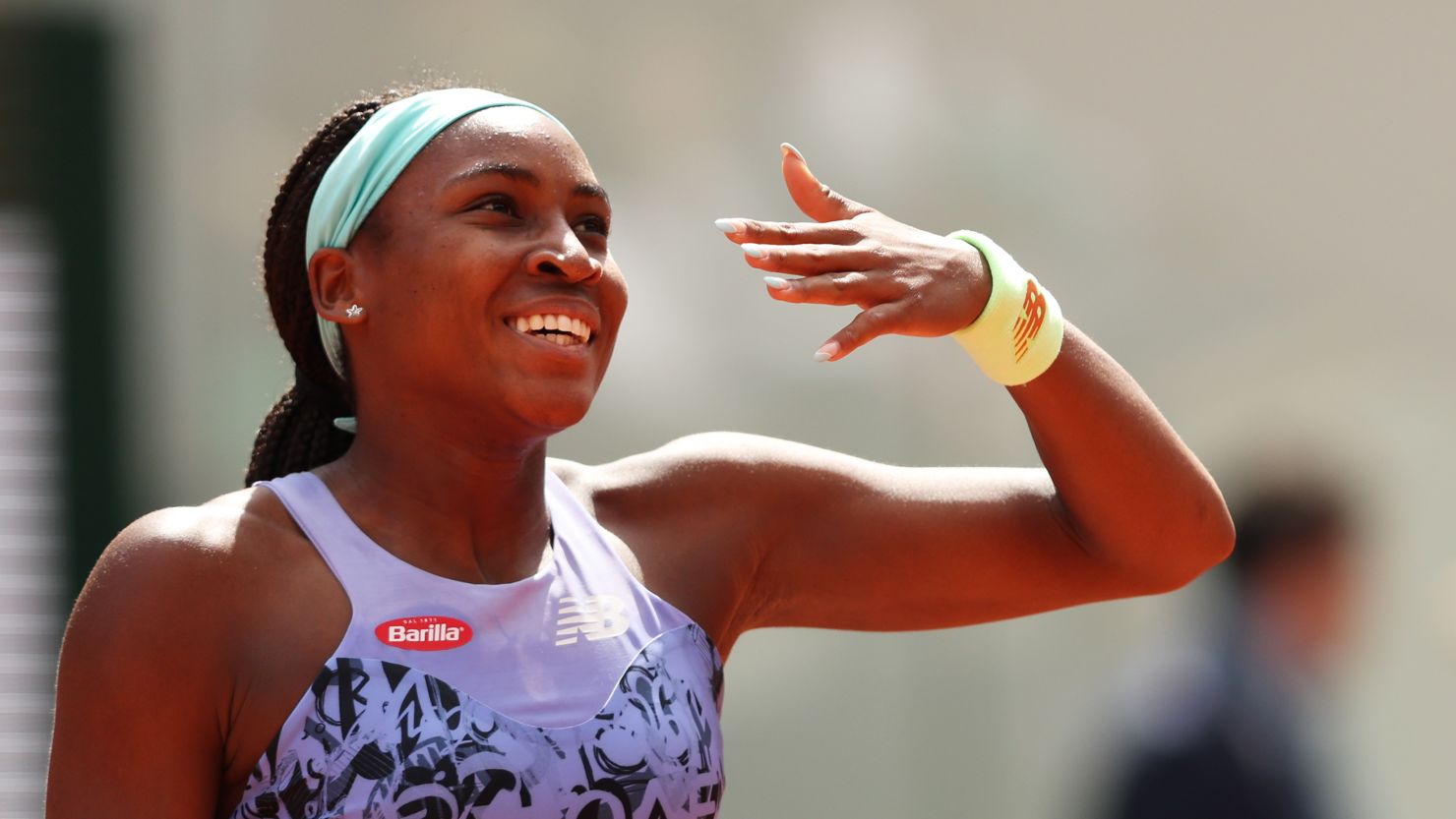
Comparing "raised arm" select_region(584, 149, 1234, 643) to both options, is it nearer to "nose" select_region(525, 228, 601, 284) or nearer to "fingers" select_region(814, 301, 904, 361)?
"fingers" select_region(814, 301, 904, 361)

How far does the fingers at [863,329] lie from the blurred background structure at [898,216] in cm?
238

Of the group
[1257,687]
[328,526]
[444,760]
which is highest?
[328,526]

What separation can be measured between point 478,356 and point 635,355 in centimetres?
242

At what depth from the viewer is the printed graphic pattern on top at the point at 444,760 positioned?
2047 millimetres

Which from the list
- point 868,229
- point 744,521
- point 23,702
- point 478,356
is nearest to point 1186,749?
point 744,521

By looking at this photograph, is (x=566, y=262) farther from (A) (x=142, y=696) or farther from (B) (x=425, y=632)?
(A) (x=142, y=696)

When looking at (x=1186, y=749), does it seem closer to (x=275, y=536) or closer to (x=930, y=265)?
(x=930, y=265)

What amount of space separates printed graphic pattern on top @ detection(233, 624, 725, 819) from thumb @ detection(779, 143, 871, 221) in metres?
0.70

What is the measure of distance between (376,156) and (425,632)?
63 cm

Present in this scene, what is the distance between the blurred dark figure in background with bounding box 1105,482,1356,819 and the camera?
336 centimetres

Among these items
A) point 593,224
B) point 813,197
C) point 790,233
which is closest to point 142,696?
point 593,224

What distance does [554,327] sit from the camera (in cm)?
227

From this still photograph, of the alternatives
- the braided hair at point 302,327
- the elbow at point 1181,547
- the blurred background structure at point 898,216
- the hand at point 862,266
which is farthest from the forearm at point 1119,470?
the blurred background structure at point 898,216

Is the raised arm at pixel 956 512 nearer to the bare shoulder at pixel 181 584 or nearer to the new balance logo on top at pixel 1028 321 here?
the new balance logo on top at pixel 1028 321
